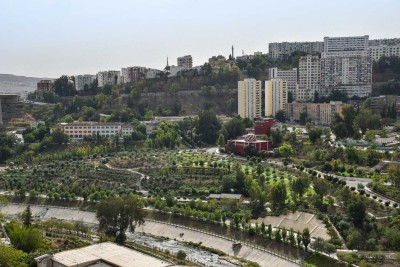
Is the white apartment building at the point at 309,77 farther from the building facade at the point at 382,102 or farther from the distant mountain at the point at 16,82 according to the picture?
the distant mountain at the point at 16,82

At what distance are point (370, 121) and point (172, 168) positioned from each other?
41.4 feet

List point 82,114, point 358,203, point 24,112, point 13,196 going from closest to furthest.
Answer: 1. point 358,203
2. point 13,196
3. point 82,114
4. point 24,112

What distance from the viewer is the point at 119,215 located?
1870 cm

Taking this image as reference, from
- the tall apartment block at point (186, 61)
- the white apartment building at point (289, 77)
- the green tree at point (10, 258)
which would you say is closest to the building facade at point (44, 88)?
the tall apartment block at point (186, 61)

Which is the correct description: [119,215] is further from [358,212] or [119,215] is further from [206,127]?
[206,127]

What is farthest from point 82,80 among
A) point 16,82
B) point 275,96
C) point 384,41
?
point 16,82

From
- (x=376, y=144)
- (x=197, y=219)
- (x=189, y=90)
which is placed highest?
(x=189, y=90)

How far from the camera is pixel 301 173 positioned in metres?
25.0

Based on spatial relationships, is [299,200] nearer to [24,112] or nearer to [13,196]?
[13,196]

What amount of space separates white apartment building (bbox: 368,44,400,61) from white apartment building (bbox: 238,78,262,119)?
13.5 metres

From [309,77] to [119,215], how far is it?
28.3 metres

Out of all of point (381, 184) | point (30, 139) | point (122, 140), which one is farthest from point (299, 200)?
point (30, 139)

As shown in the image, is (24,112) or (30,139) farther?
(24,112)

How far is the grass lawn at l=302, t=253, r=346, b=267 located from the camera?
15734 mm
